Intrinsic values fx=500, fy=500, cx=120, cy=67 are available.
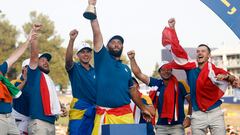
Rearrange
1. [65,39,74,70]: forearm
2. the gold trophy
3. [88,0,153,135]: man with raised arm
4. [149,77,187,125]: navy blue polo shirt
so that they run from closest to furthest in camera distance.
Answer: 1. the gold trophy
2. [88,0,153,135]: man with raised arm
3. [65,39,74,70]: forearm
4. [149,77,187,125]: navy blue polo shirt

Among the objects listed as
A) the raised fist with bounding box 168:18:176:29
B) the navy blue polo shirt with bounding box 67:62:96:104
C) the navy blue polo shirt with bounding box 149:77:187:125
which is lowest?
the navy blue polo shirt with bounding box 149:77:187:125

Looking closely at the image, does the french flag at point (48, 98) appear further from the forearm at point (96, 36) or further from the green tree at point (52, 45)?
the green tree at point (52, 45)

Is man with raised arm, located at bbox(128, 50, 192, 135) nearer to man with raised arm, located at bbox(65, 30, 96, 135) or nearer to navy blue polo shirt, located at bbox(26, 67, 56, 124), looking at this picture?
man with raised arm, located at bbox(65, 30, 96, 135)

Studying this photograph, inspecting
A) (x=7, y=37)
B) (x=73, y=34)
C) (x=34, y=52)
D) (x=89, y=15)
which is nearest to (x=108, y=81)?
(x=89, y=15)

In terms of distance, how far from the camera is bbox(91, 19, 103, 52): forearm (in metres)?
5.44

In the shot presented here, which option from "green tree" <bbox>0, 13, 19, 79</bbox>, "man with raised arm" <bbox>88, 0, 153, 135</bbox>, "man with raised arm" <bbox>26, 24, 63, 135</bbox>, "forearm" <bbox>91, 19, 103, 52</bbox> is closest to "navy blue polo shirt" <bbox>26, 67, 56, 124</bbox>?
"man with raised arm" <bbox>26, 24, 63, 135</bbox>

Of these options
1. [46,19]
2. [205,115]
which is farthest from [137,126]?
[46,19]

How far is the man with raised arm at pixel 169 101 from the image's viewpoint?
7.04 metres

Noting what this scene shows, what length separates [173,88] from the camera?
282 inches

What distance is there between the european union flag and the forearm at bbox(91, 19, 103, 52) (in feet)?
5.86

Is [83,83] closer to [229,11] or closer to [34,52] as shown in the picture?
[34,52]

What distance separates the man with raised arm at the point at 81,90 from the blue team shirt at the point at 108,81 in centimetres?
75

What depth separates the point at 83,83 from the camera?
6.52 meters

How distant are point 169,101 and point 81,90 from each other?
133cm
